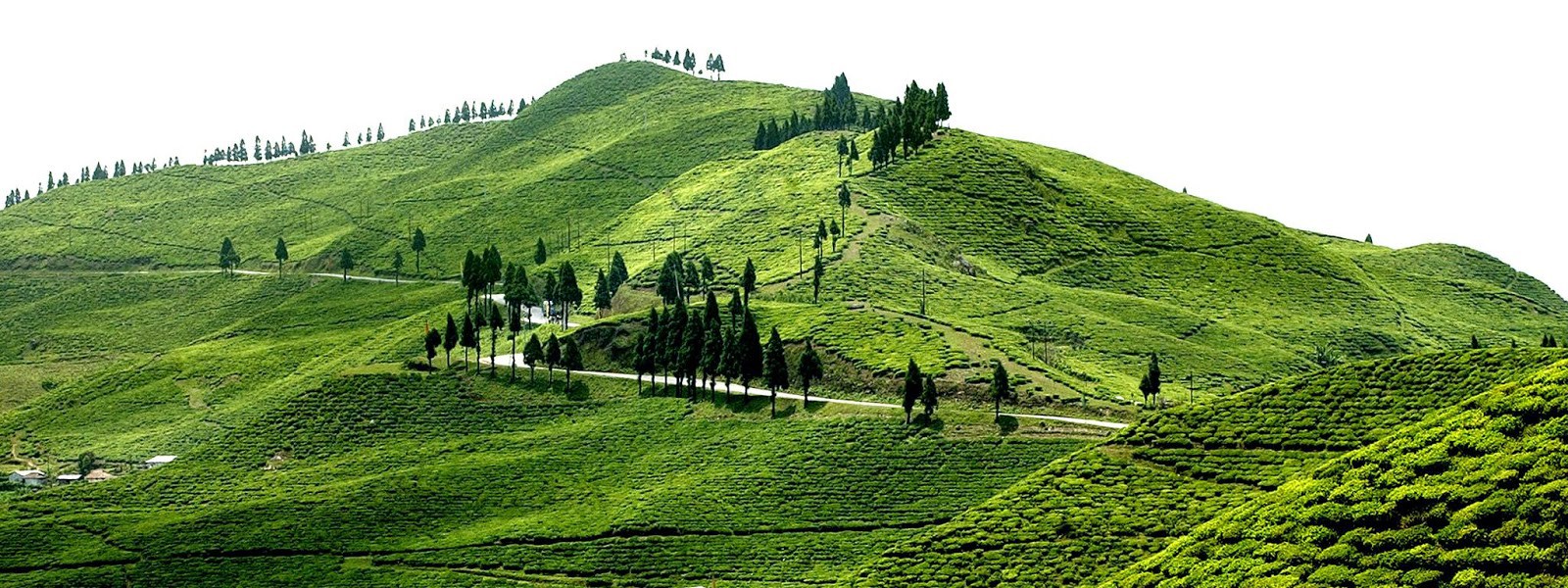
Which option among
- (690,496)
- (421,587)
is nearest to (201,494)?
(421,587)

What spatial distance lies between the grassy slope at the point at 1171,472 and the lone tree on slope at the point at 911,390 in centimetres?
4208

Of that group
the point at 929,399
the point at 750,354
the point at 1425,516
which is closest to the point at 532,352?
the point at 750,354

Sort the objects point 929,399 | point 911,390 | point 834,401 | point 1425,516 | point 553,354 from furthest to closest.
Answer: point 553,354 < point 834,401 < point 929,399 < point 911,390 < point 1425,516

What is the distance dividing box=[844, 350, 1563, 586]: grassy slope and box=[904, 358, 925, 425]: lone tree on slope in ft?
138

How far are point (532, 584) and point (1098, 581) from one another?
198 ft

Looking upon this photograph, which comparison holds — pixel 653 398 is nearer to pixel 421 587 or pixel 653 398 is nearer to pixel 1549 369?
pixel 421 587

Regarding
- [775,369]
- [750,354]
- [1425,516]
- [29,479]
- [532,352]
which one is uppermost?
[750,354]

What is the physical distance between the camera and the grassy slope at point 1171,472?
99688mm

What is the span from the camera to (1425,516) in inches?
2638

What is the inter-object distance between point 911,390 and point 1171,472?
52733 millimetres

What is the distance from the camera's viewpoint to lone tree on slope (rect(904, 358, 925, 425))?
522 feet

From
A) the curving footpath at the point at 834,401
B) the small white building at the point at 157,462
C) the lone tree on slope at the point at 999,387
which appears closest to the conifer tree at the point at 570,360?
the curving footpath at the point at 834,401

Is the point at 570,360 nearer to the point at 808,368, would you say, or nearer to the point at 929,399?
the point at 808,368

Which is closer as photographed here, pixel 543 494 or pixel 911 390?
pixel 911 390
